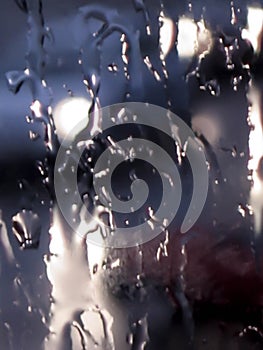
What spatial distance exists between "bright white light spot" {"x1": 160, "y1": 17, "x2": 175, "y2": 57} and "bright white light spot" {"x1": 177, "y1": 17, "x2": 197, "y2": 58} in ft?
0.04

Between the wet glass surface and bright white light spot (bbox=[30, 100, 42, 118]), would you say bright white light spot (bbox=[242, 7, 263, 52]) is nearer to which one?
the wet glass surface

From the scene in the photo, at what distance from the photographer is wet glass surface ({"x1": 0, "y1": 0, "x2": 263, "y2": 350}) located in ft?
3.13

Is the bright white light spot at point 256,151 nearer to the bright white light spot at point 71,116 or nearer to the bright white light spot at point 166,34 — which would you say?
the bright white light spot at point 166,34

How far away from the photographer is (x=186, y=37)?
0.99 metres

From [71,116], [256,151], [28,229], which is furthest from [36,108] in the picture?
[256,151]

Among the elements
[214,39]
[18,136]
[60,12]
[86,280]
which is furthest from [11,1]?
[86,280]

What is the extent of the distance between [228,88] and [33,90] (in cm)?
30

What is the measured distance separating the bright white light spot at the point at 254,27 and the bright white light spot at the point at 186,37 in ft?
0.27

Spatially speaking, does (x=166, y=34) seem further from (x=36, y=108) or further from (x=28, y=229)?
(x=28, y=229)

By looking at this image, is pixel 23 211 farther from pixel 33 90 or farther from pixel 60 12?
pixel 60 12

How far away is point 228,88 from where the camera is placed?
100cm

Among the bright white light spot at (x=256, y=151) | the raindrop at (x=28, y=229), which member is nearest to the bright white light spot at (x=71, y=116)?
the raindrop at (x=28, y=229)

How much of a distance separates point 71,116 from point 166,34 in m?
0.19

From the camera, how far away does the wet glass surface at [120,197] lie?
954 mm
